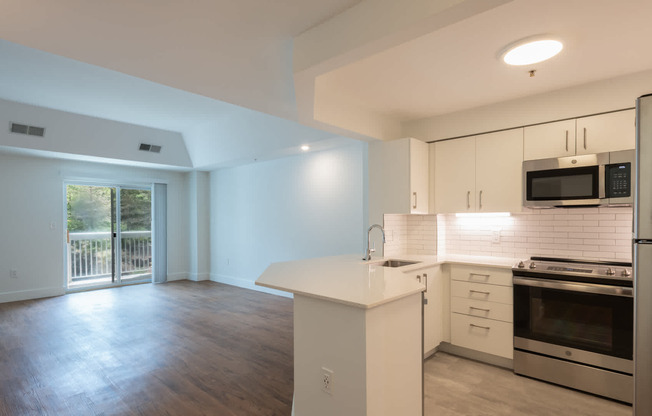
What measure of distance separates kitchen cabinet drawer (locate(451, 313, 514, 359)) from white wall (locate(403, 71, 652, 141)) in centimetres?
180

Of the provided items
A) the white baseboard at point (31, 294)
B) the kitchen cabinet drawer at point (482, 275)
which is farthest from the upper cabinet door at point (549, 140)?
the white baseboard at point (31, 294)

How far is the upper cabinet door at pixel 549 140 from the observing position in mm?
2866

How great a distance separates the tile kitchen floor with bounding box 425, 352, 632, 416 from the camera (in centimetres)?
231

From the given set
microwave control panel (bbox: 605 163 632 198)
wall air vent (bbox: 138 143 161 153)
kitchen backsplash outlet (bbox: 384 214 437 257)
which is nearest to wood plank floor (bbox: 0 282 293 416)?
kitchen backsplash outlet (bbox: 384 214 437 257)

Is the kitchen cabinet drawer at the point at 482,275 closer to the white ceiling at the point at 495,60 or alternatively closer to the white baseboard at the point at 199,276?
the white ceiling at the point at 495,60

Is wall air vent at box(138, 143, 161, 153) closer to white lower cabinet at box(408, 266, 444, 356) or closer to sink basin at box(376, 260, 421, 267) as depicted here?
sink basin at box(376, 260, 421, 267)

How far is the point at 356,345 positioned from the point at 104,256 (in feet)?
21.6

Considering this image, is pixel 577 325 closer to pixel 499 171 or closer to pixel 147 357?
pixel 499 171

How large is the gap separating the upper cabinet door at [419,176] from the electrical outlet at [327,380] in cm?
204

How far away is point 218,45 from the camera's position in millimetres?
2068

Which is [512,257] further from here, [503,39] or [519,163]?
[503,39]

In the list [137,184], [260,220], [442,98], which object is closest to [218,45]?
[442,98]

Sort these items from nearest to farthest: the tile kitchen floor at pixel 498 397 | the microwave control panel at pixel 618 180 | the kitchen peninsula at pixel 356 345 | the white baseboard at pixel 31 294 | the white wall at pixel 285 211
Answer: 1. the kitchen peninsula at pixel 356 345
2. the tile kitchen floor at pixel 498 397
3. the microwave control panel at pixel 618 180
4. the white wall at pixel 285 211
5. the white baseboard at pixel 31 294

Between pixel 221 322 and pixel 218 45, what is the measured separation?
3418 mm
